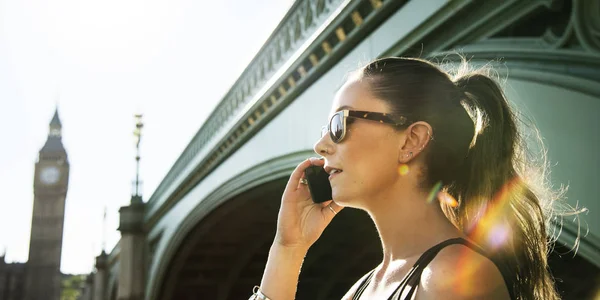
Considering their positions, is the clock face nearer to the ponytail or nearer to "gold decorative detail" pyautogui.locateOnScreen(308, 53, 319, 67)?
"gold decorative detail" pyautogui.locateOnScreen(308, 53, 319, 67)

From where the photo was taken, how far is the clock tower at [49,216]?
261 ft

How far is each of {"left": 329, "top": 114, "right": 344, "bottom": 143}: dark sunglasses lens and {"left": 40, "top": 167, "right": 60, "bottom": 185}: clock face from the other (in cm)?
8851

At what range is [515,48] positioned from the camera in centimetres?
400

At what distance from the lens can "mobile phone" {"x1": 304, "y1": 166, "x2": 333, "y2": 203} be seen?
2117mm

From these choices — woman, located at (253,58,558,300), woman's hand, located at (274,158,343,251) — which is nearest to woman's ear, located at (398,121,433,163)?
woman, located at (253,58,558,300)

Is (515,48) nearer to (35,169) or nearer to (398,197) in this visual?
(398,197)

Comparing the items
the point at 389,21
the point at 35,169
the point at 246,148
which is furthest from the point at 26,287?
the point at 389,21

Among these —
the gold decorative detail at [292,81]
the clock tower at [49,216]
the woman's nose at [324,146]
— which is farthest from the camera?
the clock tower at [49,216]

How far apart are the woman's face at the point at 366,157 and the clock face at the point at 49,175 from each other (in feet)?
291

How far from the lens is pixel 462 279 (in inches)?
52.4

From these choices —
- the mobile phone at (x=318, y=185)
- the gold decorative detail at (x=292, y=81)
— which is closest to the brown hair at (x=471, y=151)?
the mobile phone at (x=318, y=185)

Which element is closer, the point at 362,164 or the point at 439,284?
the point at 439,284

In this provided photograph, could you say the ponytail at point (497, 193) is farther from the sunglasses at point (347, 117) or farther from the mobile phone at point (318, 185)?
the mobile phone at point (318, 185)

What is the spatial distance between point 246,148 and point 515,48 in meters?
7.36
